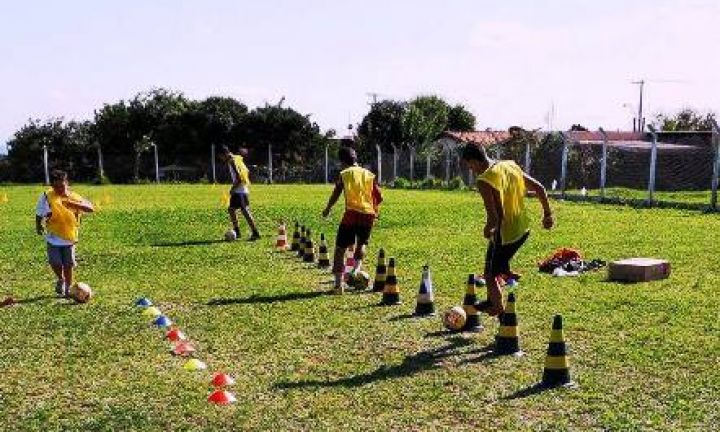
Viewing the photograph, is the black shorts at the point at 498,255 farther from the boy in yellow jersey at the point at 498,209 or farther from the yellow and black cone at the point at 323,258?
the yellow and black cone at the point at 323,258

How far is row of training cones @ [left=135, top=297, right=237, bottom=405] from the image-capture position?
258 inches

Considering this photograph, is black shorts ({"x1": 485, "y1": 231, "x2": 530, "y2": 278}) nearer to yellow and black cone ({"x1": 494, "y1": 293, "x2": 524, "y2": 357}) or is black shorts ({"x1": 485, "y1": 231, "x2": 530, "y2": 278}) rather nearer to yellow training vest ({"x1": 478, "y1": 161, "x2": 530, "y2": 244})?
yellow training vest ({"x1": 478, "y1": 161, "x2": 530, "y2": 244})

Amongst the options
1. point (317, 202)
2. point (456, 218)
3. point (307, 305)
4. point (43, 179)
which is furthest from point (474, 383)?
point (43, 179)

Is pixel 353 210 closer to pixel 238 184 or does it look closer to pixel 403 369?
pixel 403 369

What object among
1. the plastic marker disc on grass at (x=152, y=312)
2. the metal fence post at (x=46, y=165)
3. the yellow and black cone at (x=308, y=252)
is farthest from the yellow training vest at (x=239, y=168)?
the metal fence post at (x=46, y=165)

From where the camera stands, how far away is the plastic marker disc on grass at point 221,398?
648 centimetres

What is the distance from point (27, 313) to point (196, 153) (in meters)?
50.8

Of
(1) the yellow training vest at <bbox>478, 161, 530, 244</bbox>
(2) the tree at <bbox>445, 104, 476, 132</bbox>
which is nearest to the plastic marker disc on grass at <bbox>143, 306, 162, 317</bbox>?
(1) the yellow training vest at <bbox>478, 161, 530, 244</bbox>

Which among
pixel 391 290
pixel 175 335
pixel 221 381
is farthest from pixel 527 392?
pixel 391 290

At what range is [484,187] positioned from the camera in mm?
8000

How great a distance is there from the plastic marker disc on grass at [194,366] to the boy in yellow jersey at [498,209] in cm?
270

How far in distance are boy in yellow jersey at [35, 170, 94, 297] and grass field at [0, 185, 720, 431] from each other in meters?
0.60

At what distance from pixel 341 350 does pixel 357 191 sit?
11.9ft

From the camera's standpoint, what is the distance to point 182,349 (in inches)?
322
